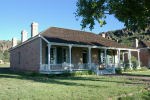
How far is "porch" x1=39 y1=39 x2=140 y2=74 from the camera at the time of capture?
104 ft

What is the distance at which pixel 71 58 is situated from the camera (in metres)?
36.0

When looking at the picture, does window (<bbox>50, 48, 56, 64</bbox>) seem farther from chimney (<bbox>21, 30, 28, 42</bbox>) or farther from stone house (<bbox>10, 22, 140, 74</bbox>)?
chimney (<bbox>21, 30, 28, 42</bbox>)

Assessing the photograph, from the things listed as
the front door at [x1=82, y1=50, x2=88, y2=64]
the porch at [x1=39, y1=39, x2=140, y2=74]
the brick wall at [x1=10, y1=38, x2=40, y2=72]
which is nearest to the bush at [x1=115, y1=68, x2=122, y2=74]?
the porch at [x1=39, y1=39, x2=140, y2=74]

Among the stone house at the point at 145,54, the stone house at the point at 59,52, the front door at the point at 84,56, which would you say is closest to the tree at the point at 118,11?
the stone house at the point at 59,52

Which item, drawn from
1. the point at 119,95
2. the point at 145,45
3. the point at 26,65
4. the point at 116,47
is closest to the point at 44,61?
the point at 26,65

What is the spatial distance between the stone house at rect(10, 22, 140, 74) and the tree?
5357mm

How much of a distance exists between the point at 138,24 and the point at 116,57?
18.4m

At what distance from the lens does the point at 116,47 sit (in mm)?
39969

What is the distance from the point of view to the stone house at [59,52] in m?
32.2

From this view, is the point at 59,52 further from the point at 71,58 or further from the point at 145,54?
the point at 145,54

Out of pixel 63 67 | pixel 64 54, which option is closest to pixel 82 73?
pixel 63 67

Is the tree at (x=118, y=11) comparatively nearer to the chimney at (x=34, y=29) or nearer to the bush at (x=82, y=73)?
the bush at (x=82, y=73)

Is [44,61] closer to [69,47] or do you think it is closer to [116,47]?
[69,47]

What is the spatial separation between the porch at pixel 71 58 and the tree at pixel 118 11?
17.9 feet
